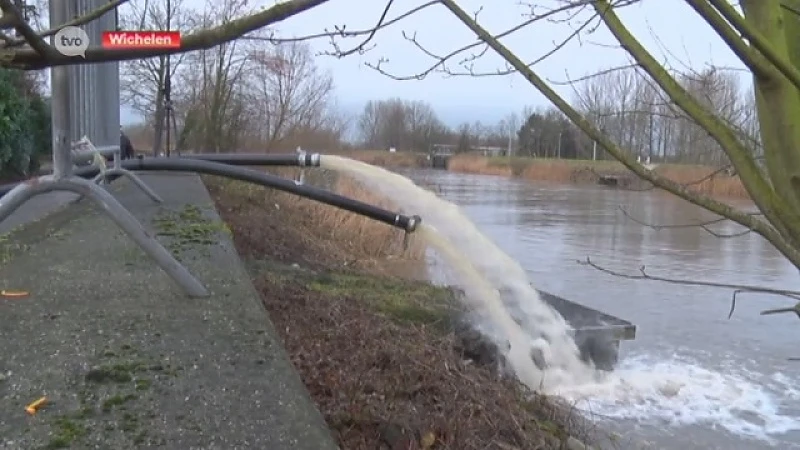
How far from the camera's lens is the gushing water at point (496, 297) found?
270 inches

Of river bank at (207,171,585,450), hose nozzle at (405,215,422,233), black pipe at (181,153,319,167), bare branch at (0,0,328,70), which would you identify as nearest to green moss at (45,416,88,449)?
bare branch at (0,0,328,70)

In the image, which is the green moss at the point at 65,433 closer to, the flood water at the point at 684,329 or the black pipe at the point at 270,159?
the flood water at the point at 684,329

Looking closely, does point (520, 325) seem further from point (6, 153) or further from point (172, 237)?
point (6, 153)

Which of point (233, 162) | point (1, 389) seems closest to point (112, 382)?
point (1, 389)

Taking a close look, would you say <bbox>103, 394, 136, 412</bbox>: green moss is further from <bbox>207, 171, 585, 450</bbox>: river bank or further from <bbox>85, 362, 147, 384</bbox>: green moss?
<bbox>207, 171, 585, 450</bbox>: river bank

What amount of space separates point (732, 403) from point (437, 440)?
516 centimetres

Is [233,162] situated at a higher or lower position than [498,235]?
higher

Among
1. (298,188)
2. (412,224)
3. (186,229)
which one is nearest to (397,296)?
(412,224)

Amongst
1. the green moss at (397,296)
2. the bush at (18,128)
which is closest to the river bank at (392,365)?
the green moss at (397,296)

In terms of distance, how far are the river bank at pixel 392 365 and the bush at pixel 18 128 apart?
666cm

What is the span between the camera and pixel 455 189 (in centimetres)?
3672

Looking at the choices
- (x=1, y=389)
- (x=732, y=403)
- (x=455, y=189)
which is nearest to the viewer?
(x=1, y=389)

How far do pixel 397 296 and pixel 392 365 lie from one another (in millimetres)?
2536

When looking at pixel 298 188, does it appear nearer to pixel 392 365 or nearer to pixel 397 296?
pixel 397 296
